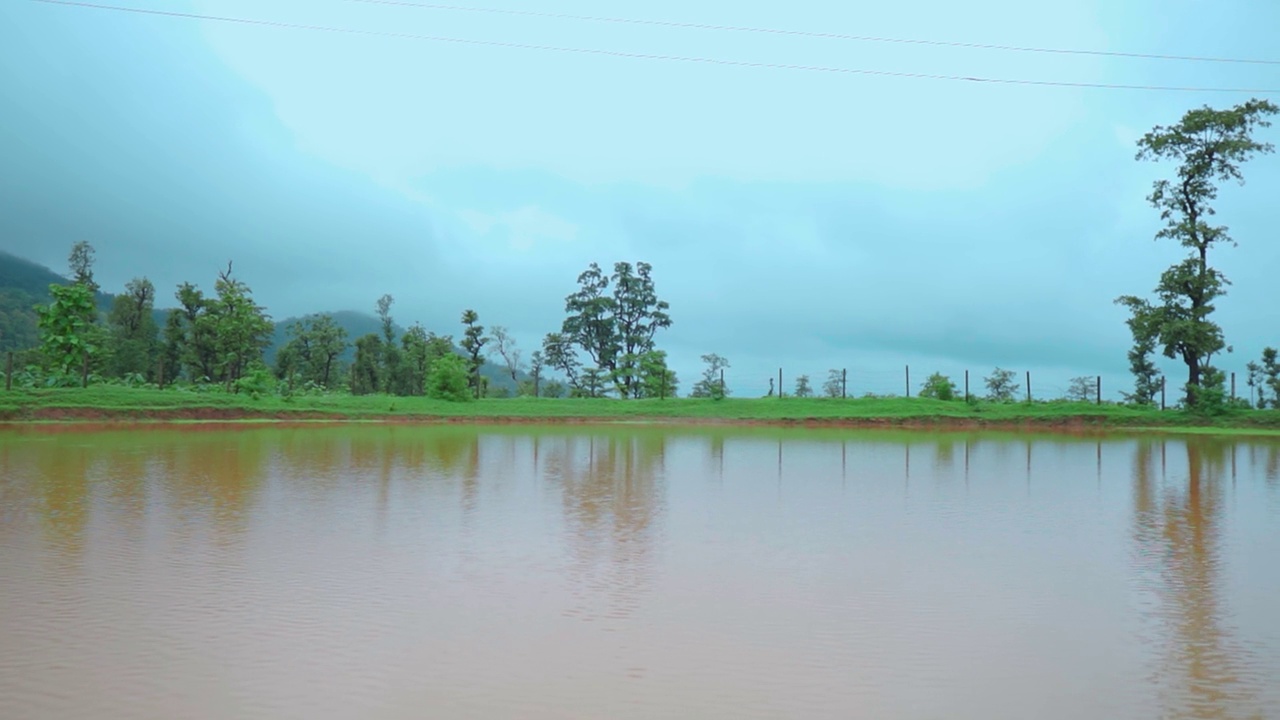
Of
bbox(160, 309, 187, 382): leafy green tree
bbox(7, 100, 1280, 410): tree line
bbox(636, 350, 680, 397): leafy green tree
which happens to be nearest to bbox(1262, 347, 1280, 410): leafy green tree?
bbox(7, 100, 1280, 410): tree line

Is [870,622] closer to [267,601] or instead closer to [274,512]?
[267,601]

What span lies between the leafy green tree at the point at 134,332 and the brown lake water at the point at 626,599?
132 feet

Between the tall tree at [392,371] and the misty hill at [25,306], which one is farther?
the misty hill at [25,306]

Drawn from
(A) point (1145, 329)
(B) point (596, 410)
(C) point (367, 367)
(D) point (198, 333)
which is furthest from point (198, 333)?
(A) point (1145, 329)

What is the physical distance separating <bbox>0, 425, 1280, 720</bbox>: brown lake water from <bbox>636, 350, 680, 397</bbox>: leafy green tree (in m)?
33.6

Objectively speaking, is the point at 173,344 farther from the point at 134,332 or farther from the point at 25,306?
the point at 25,306

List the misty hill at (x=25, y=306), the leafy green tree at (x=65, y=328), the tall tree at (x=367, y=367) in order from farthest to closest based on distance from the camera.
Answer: the misty hill at (x=25, y=306) → the tall tree at (x=367, y=367) → the leafy green tree at (x=65, y=328)

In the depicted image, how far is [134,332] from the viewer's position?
168ft

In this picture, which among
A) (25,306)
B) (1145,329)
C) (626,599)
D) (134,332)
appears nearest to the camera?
(626,599)

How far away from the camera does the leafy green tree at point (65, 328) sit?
119ft

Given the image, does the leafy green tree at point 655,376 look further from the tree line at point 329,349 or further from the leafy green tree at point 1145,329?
the leafy green tree at point 1145,329

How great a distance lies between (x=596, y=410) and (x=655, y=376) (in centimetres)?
935

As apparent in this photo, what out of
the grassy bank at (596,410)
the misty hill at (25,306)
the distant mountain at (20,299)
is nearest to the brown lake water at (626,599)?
the grassy bank at (596,410)

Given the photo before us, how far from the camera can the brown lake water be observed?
4.35m
